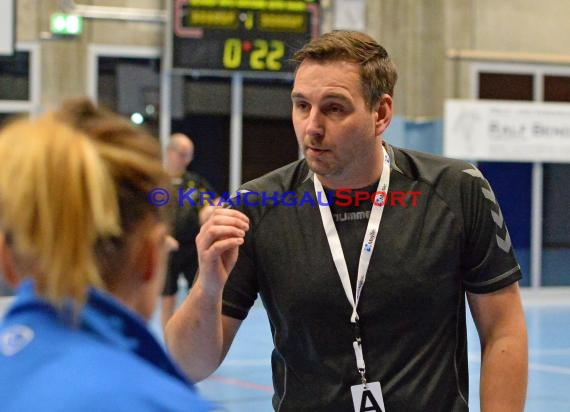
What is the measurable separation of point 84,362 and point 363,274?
4.45 ft

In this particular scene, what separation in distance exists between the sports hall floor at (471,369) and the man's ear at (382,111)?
91.4 inches

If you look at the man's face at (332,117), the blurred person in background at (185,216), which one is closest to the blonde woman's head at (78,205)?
the man's face at (332,117)

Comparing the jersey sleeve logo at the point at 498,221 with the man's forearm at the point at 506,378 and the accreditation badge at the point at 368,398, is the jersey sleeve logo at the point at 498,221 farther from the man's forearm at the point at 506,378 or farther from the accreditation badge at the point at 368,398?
the accreditation badge at the point at 368,398

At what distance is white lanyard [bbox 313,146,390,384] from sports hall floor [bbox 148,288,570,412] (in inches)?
87.8

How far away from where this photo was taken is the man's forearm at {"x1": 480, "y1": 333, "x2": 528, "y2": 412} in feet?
7.47

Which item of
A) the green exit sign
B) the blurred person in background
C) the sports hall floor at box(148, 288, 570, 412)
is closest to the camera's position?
the sports hall floor at box(148, 288, 570, 412)

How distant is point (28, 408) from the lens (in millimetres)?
964

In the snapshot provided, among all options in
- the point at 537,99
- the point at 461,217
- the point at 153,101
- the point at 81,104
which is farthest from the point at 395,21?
the point at 81,104

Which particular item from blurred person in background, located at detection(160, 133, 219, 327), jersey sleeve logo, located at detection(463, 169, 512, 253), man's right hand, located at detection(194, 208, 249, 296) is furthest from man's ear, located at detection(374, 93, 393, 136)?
blurred person in background, located at detection(160, 133, 219, 327)

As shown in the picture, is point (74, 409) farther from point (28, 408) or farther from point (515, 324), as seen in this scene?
point (515, 324)

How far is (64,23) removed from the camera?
491 inches

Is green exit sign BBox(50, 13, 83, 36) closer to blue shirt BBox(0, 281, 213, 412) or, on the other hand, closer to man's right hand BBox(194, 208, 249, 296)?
man's right hand BBox(194, 208, 249, 296)

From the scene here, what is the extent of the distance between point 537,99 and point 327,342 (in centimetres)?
1214

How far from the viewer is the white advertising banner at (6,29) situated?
11.4 metres
